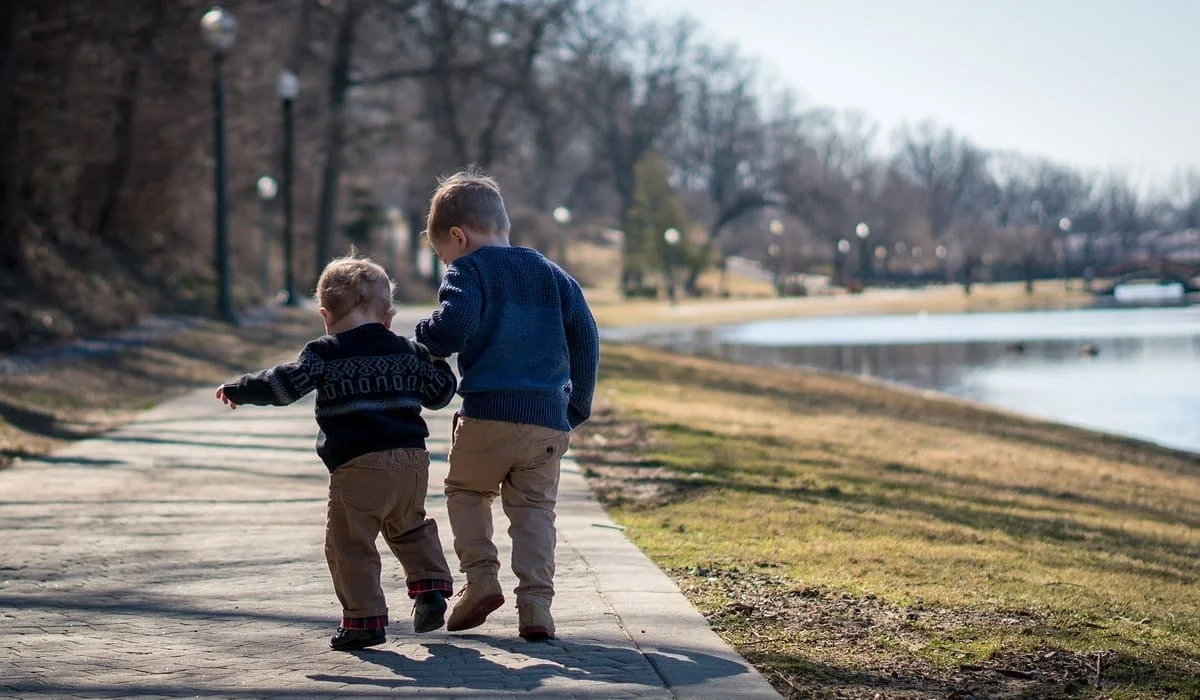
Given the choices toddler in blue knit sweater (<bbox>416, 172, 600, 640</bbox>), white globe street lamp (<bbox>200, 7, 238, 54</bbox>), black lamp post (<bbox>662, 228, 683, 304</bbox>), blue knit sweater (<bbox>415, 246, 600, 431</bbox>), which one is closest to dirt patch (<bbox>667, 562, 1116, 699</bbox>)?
toddler in blue knit sweater (<bbox>416, 172, 600, 640</bbox>)

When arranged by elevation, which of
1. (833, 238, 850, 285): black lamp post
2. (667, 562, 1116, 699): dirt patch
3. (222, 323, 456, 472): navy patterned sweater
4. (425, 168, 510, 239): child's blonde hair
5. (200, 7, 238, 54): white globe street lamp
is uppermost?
(200, 7, 238, 54): white globe street lamp

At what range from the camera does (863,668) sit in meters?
4.56

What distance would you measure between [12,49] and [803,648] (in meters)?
15.4

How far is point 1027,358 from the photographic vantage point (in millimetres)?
31750

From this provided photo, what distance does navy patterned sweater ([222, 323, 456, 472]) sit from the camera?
15.7ft

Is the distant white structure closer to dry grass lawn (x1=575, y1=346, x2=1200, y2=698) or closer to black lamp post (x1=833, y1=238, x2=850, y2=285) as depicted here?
black lamp post (x1=833, y1=238, x2=850, y2=285)

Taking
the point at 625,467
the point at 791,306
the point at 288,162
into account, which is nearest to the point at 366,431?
the point at 625,467

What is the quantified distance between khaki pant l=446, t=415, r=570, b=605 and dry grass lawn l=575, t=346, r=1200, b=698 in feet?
2.41

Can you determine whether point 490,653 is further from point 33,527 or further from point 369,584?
point 33,527

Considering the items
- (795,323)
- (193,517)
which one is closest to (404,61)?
(795,323)

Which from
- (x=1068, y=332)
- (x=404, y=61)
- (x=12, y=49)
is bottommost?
(x=1068, y=332)

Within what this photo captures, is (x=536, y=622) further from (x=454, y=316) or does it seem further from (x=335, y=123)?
A: (x=335, y=123)

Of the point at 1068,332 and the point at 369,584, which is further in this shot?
the point at 1068,332

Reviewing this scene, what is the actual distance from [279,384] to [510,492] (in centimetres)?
89
